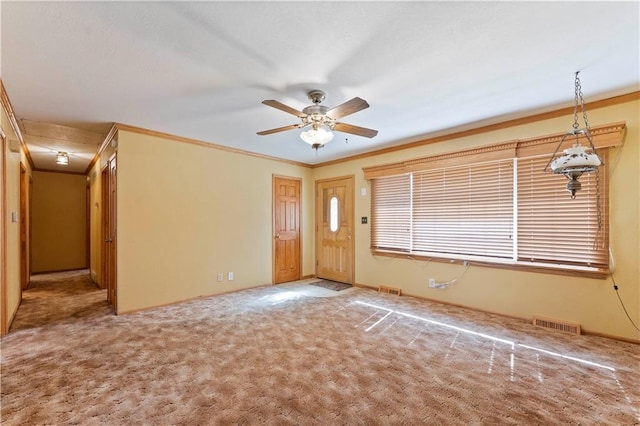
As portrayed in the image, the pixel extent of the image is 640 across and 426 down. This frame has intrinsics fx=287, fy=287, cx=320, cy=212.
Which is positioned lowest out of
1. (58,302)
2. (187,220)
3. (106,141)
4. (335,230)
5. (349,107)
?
(58,302)

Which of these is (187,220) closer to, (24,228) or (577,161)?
(24,228)

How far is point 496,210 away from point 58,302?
6495 millimetres

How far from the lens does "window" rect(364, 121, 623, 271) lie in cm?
314

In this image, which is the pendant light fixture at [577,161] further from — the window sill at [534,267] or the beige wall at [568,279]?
the window sill at [534,267]

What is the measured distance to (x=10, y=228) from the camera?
133 inches

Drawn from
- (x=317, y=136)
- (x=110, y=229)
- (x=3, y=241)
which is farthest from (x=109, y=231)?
(x=317, y=136)

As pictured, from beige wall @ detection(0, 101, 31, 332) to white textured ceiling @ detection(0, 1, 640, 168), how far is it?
53 cm

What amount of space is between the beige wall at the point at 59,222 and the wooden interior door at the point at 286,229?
217 inches

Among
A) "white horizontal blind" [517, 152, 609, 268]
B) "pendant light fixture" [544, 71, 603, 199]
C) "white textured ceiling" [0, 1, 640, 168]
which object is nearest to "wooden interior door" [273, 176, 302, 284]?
"white textured ceiling" [0, 1, 640, 168]

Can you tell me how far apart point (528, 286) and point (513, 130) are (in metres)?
1.94

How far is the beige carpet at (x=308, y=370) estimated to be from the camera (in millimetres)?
1876

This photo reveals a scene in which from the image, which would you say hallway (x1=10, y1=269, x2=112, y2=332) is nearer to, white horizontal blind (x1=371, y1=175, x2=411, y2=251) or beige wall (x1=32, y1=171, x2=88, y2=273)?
beige wall (x1=32, y1=171, x2=88, y2=273)

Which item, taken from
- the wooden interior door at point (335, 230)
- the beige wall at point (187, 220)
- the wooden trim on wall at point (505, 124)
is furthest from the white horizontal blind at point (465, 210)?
the beige wall at point (187, 220)

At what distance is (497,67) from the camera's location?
7.83ft
